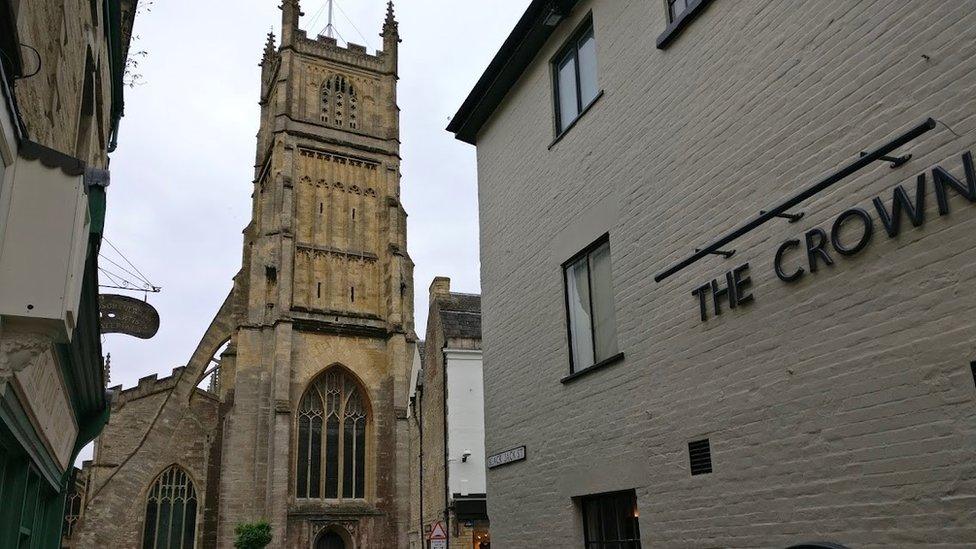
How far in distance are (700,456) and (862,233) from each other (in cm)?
254

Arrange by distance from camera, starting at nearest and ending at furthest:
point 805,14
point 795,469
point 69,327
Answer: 1. point 69,327
2. point 795,469
3. point 805,14

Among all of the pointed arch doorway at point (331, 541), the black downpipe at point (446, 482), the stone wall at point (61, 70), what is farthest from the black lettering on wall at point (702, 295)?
the pointed arch doorway at point (331, 541)

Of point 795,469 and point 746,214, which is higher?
point 746,214

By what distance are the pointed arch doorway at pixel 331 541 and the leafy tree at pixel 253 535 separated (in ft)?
15.4

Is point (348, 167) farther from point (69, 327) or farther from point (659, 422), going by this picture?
point (69, 327)

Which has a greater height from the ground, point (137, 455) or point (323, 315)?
point (323, 315)

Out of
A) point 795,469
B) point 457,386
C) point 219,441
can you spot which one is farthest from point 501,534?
point 219,441

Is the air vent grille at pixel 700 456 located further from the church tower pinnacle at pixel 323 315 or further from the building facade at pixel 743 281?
the church tower pinnacle at pixel 323 315

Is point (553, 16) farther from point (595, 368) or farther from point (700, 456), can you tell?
point (700, 456)

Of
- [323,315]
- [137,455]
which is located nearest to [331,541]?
[137,455]

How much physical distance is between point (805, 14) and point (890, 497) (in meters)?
3.86

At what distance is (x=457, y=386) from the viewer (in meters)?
22.9

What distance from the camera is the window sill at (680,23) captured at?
7.89 m

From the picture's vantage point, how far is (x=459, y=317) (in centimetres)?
2450
